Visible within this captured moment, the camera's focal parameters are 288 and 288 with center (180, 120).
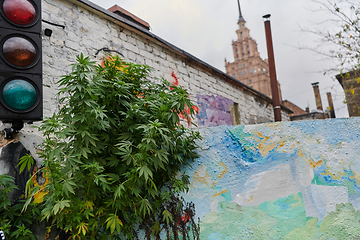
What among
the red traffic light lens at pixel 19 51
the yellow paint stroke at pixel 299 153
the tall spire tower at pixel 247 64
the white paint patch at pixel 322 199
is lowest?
the white paint patch at pixel 322 199

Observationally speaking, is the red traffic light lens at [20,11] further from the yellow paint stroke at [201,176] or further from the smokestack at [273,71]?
the smokestack at [273,71]

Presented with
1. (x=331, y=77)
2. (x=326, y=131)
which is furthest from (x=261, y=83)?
(x=326, y=131)

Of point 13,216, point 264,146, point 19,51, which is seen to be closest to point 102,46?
point 19,51

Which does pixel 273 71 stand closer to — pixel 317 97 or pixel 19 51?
pixel 19 51

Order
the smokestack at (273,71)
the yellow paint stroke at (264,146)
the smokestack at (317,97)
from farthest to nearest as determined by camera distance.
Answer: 1. the smokestack at (317,97)
2. the smokestack at (273,71)
3. the yellow paint stroke at (264,146)

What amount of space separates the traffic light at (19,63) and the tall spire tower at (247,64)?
56.1 metres

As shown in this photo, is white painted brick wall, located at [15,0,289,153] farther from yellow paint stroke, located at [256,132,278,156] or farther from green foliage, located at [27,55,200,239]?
yellow paint stroke, located at [256,132,278,156]

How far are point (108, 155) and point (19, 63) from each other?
1.03m

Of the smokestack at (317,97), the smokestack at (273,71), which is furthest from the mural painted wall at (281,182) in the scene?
the smokestack at (317,97)

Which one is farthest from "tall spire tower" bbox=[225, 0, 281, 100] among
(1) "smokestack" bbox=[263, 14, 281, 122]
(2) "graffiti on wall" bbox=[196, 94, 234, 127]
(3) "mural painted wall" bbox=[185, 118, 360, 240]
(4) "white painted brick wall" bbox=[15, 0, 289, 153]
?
(3) "mural painted wall" bbox=[185, 118, 360, 240]

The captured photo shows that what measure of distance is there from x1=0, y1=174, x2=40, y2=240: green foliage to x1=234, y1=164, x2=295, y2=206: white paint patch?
1.81m

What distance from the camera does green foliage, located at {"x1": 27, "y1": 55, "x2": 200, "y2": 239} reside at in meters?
2.21

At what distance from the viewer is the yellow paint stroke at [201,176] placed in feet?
9.49

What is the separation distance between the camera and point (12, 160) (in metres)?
2.62
